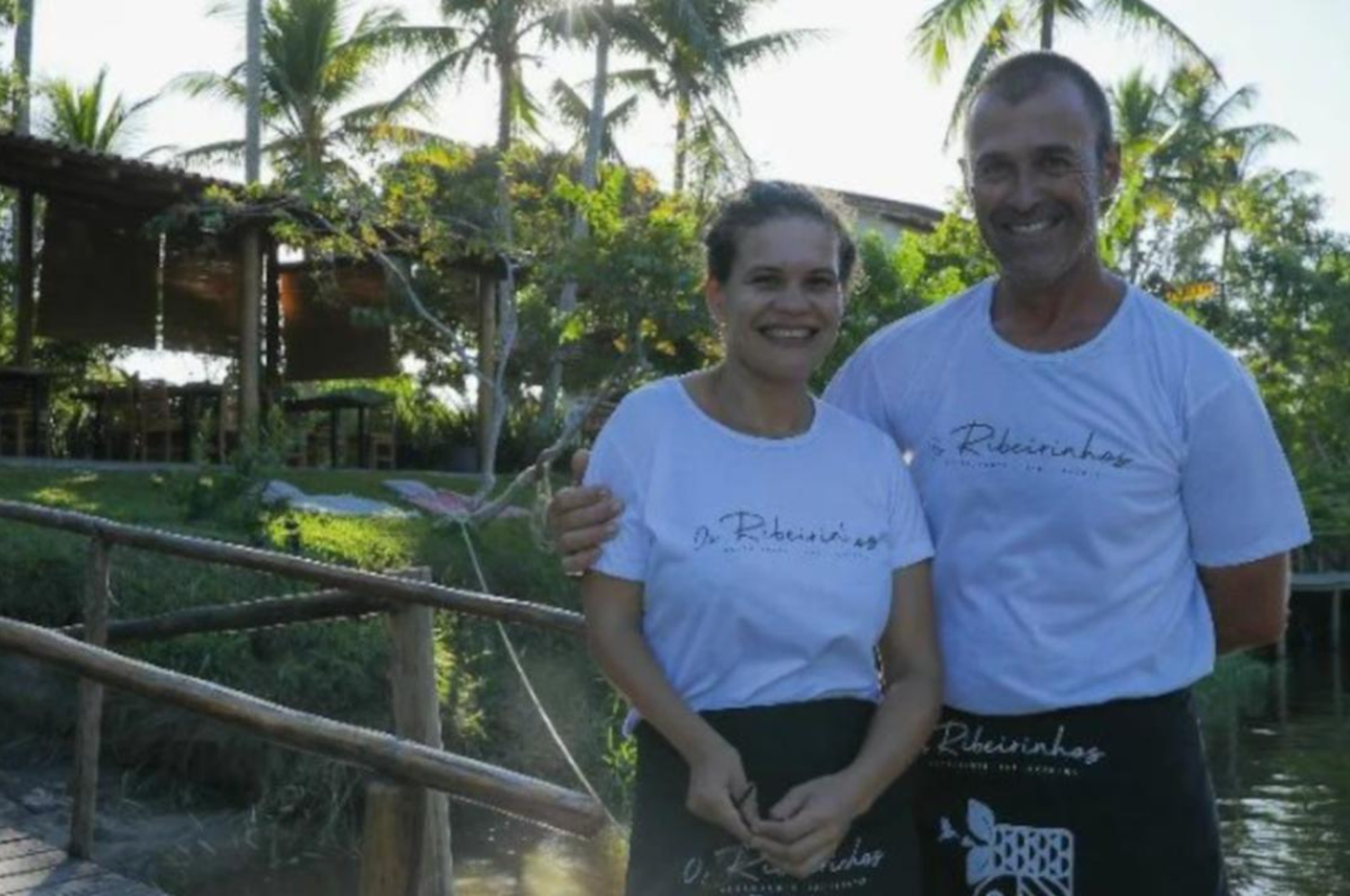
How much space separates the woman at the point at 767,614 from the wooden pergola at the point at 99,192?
37.2ft

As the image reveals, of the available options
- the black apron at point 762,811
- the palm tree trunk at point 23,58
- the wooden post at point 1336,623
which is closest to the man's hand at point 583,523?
the black apron at point 762,811

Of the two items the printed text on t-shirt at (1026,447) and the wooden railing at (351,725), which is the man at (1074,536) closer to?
the printed text on t-shirt at (1026,447)

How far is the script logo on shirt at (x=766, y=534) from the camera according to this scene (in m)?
2.00

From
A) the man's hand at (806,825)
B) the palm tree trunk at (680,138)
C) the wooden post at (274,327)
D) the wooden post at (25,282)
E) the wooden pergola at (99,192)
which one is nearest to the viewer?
the man's hand at (806,825)

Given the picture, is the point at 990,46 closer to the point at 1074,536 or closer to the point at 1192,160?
the point at 1192,160

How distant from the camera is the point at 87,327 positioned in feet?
50.9

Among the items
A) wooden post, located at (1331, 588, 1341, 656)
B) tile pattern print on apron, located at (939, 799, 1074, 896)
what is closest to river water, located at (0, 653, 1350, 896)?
tile pattern print on apron, located at (939, 799, 1074, 896)

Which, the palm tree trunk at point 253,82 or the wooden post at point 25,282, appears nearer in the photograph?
the wooden post at point 25,282

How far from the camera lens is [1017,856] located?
2.10 m

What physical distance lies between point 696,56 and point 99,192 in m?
9.44

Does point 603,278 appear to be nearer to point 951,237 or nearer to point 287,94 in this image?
point 951,237

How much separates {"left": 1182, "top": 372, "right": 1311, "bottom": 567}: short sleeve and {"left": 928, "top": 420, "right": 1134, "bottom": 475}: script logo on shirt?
9 cm

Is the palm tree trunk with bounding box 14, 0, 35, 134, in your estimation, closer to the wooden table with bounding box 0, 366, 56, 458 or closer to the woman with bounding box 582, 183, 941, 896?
the wooden table with bounding box 0, 366, 56, 458

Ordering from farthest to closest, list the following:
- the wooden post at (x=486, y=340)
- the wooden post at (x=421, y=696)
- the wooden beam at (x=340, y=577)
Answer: the wooden post at (x=486, y=340) → the wooden post at (x=421, y=696) → the wooden beam at (x=340, y=577)
